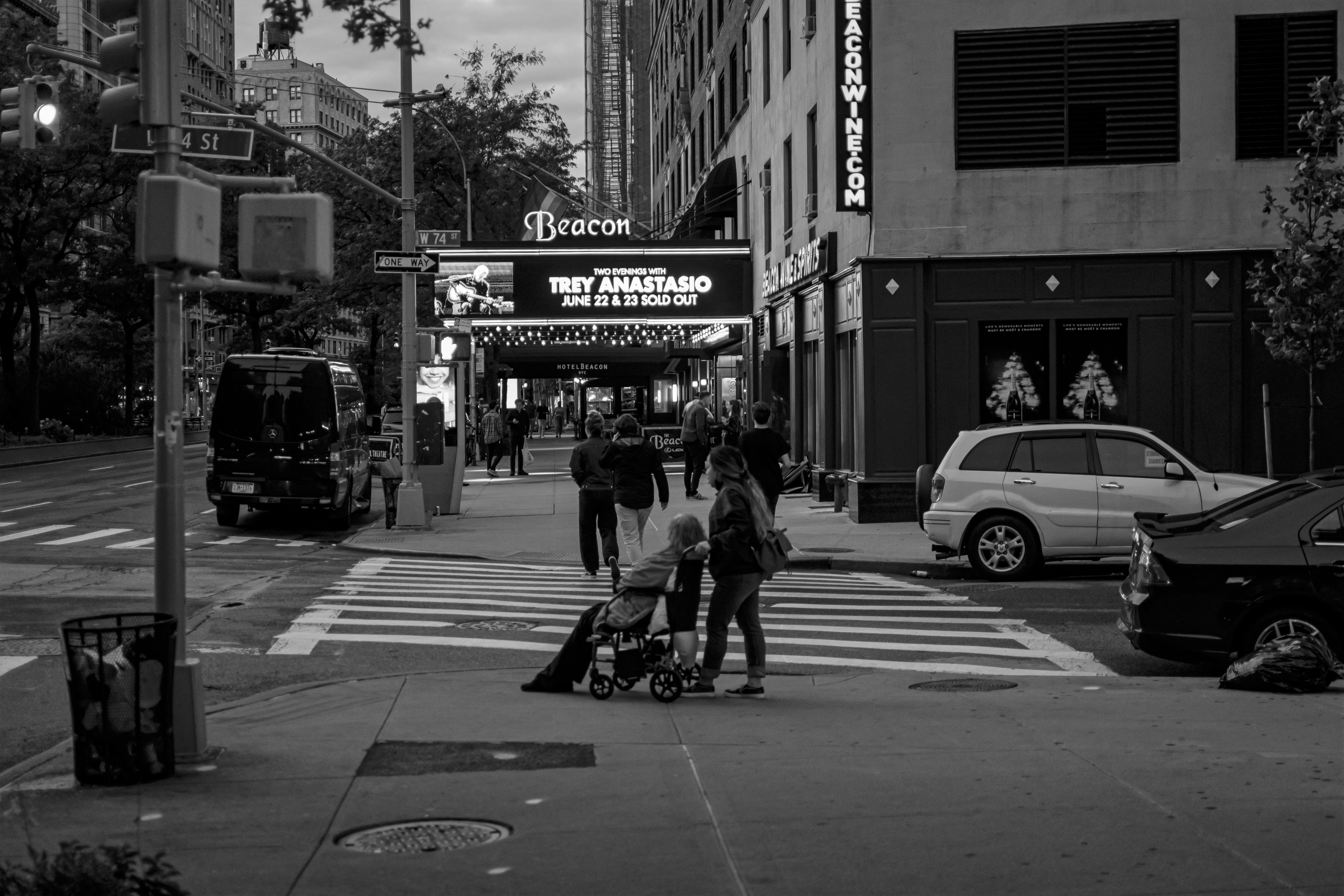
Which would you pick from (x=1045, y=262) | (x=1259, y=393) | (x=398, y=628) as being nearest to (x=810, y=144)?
(x=1045, y=262)

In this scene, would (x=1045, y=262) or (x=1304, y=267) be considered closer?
(x=1304, y=267)

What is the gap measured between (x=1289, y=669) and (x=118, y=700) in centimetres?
721

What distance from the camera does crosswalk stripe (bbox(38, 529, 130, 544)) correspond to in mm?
21875

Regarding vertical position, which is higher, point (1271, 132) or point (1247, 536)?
point (1271, 132)

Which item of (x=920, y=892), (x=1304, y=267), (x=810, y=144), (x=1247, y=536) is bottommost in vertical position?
(x=920, y=892)

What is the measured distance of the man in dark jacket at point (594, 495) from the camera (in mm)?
17266

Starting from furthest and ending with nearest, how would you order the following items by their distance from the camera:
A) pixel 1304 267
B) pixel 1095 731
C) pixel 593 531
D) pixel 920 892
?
1. pixel 1304 267
2. pixel 593 531
3. pixel 1095 731
4. pixel 920 892

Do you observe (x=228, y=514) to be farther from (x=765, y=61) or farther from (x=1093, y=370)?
(x=765, y=61)


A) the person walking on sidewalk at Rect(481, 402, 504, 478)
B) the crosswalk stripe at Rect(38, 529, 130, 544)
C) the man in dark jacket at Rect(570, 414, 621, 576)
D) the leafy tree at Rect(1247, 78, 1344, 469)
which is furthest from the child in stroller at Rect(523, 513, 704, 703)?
the person walking on sidewalk at Rect(481, 402, 504, 478)

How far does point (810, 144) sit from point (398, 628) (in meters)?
18.3

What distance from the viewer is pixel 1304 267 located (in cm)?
1947

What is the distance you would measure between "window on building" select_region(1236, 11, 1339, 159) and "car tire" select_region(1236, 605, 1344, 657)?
14.4 m

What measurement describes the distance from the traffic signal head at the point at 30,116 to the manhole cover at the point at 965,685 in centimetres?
1266

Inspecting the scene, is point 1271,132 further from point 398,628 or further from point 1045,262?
point 398,628
